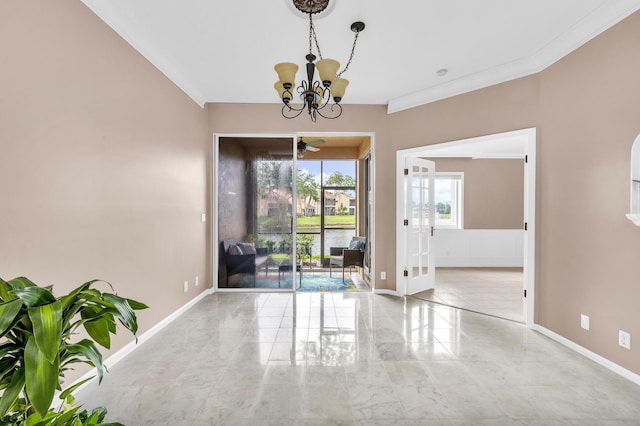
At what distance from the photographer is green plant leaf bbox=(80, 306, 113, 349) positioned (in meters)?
1.08

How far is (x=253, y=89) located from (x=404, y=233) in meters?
2.90

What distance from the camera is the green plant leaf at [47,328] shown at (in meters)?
0.84

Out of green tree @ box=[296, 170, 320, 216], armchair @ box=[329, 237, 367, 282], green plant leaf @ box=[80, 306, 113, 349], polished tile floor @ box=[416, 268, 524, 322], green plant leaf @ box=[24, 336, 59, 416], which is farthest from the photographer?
green tree @ box=[296, 170, 320, 216]

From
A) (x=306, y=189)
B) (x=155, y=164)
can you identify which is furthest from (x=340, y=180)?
(x=155, y=164)

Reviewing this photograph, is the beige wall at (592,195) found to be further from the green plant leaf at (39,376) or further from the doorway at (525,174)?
the green plant leaf at (39,376)

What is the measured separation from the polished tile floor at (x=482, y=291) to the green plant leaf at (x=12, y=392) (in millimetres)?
4111

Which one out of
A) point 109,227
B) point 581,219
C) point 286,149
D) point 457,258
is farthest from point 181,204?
point 457,258

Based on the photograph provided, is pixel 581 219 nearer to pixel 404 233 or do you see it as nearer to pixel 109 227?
pixel 404 233

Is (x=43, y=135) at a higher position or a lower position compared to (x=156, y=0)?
lower

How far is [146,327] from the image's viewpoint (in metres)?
2.95

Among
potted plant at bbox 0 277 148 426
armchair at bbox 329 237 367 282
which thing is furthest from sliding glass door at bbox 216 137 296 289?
potted plant at bbox 0 277 148 426

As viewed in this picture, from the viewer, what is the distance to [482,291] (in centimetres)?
474

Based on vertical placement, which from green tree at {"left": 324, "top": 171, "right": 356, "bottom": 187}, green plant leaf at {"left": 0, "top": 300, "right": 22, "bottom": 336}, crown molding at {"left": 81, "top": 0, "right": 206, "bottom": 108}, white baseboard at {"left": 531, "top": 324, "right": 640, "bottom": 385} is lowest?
white baseboard at {"left": 531, "top": 324, "right": 640, "bottom": 385}

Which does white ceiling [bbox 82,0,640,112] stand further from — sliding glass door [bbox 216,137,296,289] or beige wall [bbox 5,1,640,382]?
sliding glass door [bbox 216,137,296,289]
